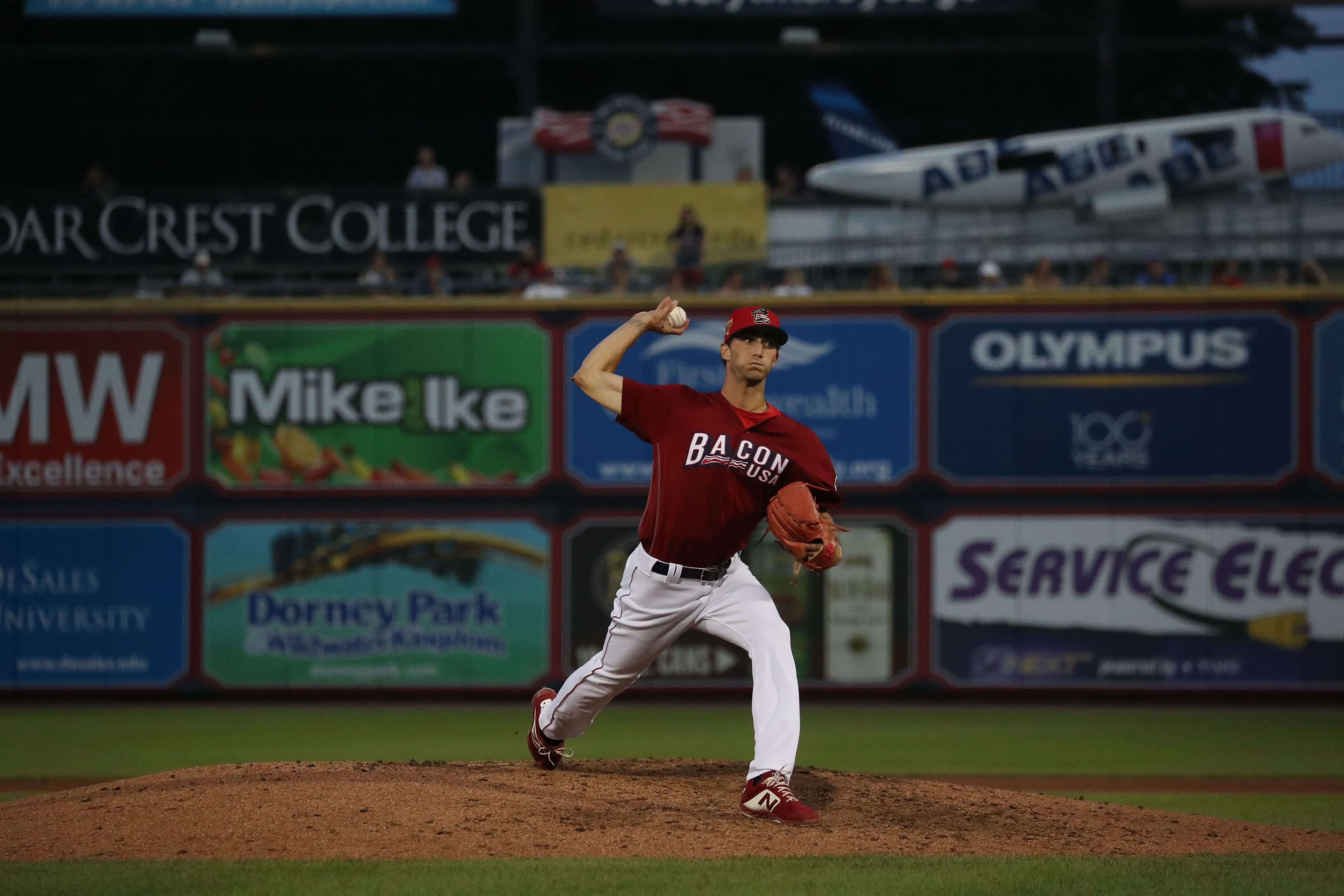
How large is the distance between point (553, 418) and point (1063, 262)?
5899mm

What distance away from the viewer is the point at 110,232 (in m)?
16.9

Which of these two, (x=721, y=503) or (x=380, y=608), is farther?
(x=380, y=608)

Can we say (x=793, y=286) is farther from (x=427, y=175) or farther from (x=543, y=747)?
(x=543, y=747)

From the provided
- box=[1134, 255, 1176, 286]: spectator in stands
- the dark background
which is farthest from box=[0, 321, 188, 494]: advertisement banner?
the dark background

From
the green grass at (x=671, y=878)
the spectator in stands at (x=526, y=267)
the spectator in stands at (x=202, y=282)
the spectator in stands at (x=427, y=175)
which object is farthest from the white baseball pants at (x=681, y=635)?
the spectator in stands at (x=427, y=175)

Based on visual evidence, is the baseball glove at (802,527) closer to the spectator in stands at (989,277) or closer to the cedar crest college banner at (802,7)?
the spectator in stands at (989,277)

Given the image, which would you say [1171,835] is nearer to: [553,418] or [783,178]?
[553,418]

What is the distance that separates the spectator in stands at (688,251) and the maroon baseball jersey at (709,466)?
8.68 metres

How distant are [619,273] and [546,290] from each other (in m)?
0.76

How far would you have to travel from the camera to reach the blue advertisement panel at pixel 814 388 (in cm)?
1475

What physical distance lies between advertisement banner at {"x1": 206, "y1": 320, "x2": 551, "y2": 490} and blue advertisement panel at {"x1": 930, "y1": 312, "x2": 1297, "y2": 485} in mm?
3933

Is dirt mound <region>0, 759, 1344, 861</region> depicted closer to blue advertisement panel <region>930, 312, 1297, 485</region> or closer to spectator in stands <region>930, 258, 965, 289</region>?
blue advertisement panel <region>930, 312, 1297, 485</region>

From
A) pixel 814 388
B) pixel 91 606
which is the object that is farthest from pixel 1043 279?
pixel 91 606

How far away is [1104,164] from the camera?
19828mm
